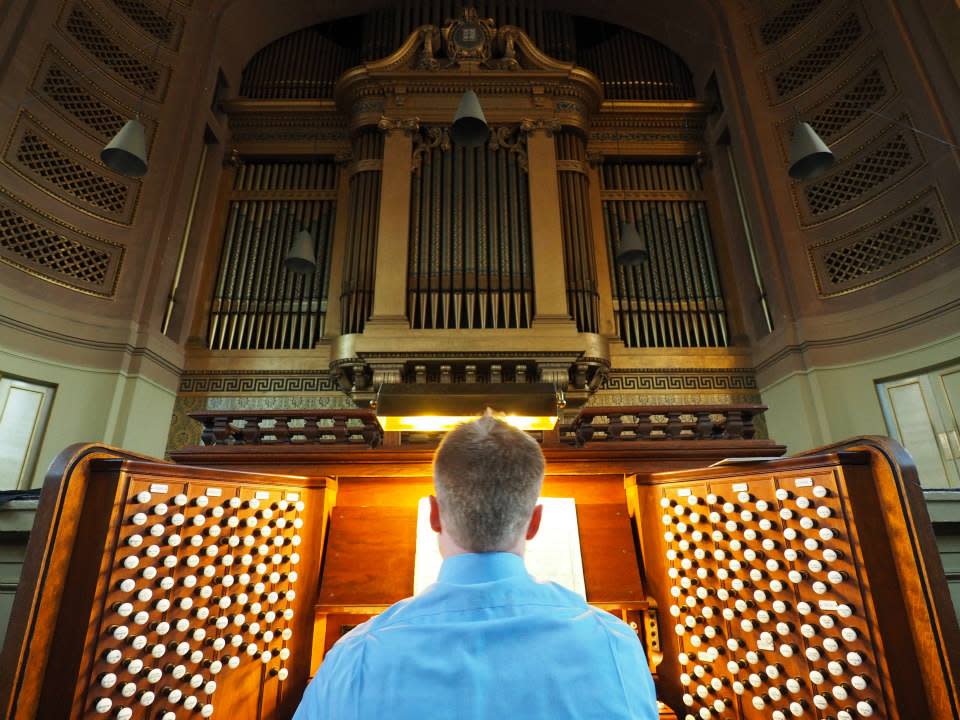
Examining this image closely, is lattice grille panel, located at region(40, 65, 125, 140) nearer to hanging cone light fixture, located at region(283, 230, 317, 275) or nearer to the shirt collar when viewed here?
hanging cone light fixture, located at region(283, 230, 317, 275)

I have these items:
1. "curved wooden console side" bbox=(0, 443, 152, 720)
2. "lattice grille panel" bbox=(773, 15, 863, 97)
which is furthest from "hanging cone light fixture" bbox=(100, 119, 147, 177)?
"lattice grille panel" bbox=(773, 15, 863, 97)

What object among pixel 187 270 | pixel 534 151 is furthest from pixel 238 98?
pixel 534 151

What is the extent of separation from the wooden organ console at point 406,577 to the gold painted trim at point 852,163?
4397 mm

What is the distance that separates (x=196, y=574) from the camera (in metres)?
1.78

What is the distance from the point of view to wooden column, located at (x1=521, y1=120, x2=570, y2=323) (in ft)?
18.0

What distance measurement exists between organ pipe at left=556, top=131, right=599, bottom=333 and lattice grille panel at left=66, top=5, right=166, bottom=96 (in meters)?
4.91

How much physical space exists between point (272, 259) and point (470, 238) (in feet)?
8.49

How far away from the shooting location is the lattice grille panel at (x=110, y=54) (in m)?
5.46

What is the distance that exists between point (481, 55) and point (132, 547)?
22.8 ft

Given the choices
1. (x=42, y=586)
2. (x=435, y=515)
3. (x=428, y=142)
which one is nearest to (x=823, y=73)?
(x=428, y=142)

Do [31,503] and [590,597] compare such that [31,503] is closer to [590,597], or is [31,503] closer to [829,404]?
[590,597]

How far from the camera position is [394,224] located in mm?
5875

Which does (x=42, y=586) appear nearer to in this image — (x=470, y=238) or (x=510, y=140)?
(x=470, y=238)

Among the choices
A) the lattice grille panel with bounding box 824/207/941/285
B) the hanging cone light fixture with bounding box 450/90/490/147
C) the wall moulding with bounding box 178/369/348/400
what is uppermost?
the hanging cone light fixture with bounding box 450/90/490/147
